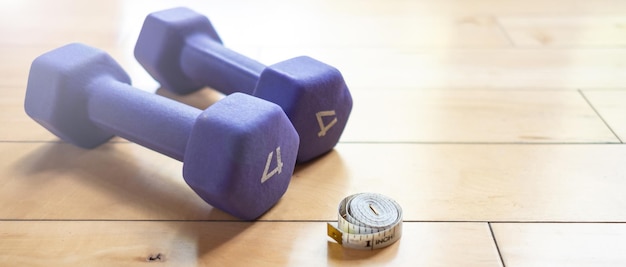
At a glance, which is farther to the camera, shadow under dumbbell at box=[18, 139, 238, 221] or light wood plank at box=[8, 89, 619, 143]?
light wood plank at box=[8, 89, 619, 143]

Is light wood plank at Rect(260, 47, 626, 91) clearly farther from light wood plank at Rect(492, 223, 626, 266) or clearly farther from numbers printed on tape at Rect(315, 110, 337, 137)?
light wood plank at Rect(492, 223, 626, 266)

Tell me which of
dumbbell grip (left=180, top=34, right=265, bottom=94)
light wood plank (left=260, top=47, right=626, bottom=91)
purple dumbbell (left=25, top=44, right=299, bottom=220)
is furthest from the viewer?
light wood plank (left=260, top=47, right=626, bottom=91)

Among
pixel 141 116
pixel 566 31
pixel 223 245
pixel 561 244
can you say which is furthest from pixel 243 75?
pixel 566 31

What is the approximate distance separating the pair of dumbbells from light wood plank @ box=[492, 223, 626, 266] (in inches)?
11.3

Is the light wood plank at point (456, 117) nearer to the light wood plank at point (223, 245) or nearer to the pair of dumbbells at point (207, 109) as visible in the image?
the pair of dumbbells at point (207, 109)

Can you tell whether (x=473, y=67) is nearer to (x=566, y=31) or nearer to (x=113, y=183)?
(x=566, y=31)

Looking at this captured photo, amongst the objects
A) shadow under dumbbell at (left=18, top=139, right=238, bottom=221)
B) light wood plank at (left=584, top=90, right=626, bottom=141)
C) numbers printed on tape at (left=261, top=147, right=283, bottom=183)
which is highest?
numbers printed on tape at (left=261, top=147, right=283, bottom=183)

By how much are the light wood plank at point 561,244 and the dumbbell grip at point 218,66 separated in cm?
42

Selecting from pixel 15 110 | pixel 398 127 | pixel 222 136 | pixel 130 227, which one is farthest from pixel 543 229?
pixel 15 110

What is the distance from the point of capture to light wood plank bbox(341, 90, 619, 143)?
1.02 m

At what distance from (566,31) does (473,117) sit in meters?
0.50

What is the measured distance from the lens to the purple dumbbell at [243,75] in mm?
874

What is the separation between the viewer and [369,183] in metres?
0.91

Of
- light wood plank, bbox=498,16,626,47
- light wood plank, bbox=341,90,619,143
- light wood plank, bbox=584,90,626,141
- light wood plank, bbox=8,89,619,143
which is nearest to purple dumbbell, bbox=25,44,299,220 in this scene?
light wood plank, bbox=8,89,619,143
